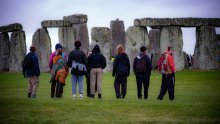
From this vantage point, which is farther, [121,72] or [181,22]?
[181,22]

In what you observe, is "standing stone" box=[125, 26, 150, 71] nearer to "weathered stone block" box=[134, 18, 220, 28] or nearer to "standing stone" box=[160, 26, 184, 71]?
"weathered stone block" box=[134, 18, 220, 28]

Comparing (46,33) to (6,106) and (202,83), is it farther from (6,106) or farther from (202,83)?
(6,106)

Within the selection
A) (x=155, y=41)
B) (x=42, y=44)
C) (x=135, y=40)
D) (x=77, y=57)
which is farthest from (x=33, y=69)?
(x=155, y=41)

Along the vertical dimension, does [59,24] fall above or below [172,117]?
above

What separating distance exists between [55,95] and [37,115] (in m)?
4.45

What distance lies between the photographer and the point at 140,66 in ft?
70.6

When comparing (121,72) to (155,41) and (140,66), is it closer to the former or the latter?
(140,66)

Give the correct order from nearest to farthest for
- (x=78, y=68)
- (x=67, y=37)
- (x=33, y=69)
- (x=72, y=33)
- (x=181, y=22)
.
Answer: (x=78, y=68) → (x=33, y=69) → (x=181, y=22) → (x=72, y=33) → (x=67, y=37)

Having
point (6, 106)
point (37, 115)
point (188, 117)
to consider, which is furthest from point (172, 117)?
point (6, 106)

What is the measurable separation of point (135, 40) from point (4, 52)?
11750 millimetres

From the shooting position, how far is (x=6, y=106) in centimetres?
1830

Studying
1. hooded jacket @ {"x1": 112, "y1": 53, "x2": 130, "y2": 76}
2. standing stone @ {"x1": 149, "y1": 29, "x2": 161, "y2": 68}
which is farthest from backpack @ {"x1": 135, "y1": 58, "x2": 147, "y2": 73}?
standing stone @ {"x1": 149, "y1": 29, "x2": 161, "y2": 68}

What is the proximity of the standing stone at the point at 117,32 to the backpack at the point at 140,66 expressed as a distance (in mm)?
20669

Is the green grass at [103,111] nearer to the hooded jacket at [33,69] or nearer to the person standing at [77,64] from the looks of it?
the person standing at [77,64]
